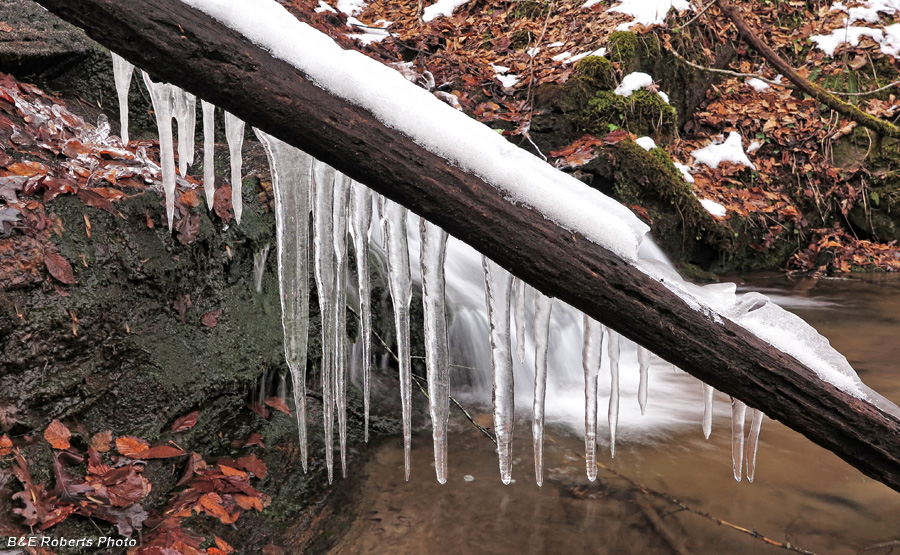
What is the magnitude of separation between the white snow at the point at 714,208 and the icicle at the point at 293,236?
247 inches

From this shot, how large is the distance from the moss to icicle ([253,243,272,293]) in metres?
4.71

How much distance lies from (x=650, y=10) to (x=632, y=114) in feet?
5.90

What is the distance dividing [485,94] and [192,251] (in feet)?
16.3

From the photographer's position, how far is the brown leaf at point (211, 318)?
3.04 metres

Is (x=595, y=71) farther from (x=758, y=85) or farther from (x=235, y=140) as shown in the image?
(x=235, y=140)

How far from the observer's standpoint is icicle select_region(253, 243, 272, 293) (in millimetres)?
3381

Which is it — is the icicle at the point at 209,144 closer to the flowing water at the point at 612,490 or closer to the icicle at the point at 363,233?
the icicle at the point at 363,233

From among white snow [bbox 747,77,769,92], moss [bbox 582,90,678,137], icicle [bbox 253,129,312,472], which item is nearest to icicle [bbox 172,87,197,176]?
icicle [bbox 253,129,312,472]

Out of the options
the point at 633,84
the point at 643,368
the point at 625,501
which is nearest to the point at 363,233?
the point at 643,368

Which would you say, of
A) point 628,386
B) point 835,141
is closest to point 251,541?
point 628,386

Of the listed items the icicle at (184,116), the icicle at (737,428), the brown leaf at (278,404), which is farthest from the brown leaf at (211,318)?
the icicle at (737,428)

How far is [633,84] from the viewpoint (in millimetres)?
7191

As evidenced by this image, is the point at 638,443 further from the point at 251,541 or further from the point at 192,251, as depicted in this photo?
the point at 192,251

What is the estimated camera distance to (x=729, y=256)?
7.45 meters
